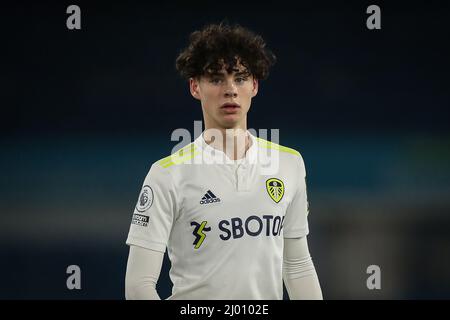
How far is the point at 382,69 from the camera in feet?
18.2

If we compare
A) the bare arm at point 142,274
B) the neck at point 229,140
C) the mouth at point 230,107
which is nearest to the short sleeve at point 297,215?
the neck at point 229,140

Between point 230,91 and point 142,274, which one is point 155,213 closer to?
point 142,274

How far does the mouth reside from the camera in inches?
95.2

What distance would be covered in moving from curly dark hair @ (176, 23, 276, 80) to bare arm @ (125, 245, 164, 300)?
2.29 ft

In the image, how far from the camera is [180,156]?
250cm

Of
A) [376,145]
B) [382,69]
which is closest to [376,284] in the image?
[376,145]

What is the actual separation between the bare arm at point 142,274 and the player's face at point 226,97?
1.74 ft

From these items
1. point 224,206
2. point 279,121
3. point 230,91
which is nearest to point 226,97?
point 230,91

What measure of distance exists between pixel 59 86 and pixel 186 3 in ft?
4.11

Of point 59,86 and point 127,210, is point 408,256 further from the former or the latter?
point 59,86

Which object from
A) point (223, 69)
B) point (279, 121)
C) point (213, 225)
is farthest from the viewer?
point (279, 121)

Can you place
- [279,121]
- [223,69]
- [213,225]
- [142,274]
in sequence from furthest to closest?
[279,121] < [223,69] < [213,225] < [142,274]

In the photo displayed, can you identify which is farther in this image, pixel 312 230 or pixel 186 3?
pixel 186 3

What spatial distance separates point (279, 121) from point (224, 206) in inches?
122
